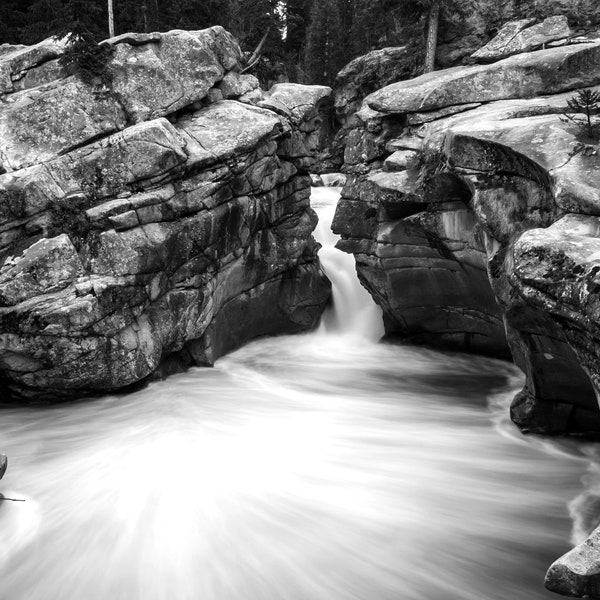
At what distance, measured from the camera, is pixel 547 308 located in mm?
7746

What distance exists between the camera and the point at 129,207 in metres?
12.5

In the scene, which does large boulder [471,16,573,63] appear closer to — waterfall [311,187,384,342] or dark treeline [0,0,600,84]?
dark treeline [0,0,600,84]

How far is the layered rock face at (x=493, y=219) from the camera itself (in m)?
7.96

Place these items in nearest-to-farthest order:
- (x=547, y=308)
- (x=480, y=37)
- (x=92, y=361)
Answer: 1. (x=547, y=308)
2. (x=92, y=361)
3. (x=480, y=37)

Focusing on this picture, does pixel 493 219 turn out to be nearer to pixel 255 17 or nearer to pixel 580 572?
pixel 580 572

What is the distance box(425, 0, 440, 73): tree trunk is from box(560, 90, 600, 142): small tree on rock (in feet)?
37.0

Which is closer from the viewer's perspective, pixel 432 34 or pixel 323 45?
pixel 432 34

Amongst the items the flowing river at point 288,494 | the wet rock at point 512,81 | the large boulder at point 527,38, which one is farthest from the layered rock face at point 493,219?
the flowing river at point 288,494

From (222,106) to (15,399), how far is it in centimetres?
826

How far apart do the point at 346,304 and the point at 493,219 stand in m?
8.01

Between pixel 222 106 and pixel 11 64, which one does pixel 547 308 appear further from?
pixel 11 64

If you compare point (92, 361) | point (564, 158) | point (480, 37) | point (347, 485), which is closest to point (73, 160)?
point (92, 361)

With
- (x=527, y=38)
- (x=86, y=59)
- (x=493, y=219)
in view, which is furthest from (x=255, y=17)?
(x=493, y=219)

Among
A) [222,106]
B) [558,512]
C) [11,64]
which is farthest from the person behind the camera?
[222,106]
